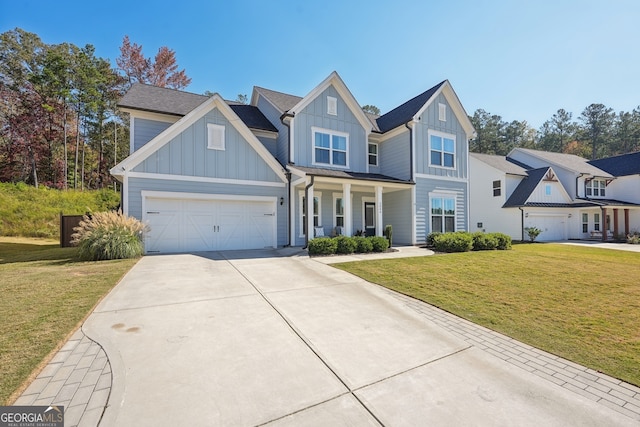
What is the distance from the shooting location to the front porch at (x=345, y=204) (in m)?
12.4

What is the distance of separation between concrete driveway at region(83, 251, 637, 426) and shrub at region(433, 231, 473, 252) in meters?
7.84

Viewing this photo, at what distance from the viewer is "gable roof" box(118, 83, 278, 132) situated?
1277cm

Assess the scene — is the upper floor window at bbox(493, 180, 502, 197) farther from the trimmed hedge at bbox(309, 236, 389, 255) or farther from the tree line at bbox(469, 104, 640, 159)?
the tree line at bbox(469, 104, 640, 159)

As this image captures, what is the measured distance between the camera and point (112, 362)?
3127 millimetres

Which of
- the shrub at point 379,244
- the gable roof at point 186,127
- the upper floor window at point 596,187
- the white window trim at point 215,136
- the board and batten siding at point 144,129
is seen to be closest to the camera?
the gable roof at point 186,127

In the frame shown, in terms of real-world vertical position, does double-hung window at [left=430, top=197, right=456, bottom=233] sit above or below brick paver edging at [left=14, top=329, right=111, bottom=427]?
above

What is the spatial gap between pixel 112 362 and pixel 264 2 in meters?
12.0

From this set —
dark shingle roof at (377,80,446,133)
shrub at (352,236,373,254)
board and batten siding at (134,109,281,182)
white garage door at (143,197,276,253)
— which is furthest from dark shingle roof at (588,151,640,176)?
white garage door at (143,197,276,253)

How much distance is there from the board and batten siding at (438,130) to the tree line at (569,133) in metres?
35.6

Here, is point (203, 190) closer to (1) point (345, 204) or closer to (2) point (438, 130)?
(1) point (345, 204)

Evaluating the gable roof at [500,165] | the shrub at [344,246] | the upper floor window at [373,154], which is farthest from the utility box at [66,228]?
the gable roof at [500,165]

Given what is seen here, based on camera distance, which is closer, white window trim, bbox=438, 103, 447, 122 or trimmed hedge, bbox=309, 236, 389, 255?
trimmed hedge, bbox=309, 236, 389, 255

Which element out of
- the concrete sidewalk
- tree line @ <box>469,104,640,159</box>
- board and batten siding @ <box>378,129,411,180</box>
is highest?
tree line @ <box>469,104,640,159</box>

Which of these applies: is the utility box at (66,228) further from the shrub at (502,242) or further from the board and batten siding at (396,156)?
the shrub at (502,242)
